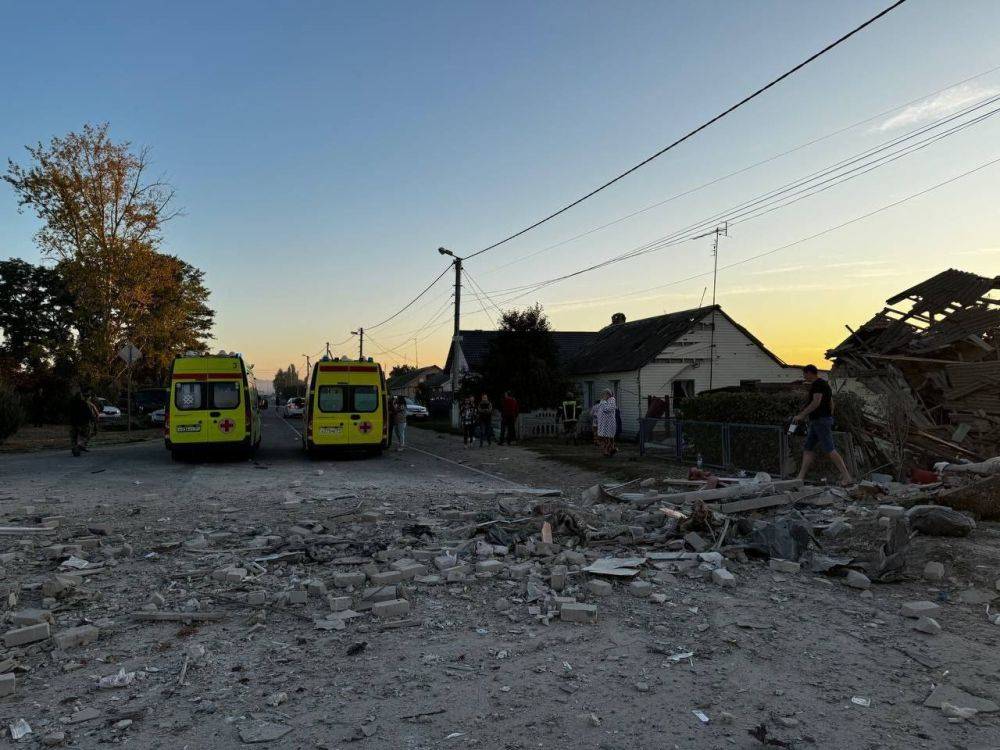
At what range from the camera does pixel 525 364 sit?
29.3 meters

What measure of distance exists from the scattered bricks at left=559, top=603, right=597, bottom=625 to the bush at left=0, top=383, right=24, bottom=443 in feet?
79.9

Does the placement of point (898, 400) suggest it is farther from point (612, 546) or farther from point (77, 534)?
point (77, 534)

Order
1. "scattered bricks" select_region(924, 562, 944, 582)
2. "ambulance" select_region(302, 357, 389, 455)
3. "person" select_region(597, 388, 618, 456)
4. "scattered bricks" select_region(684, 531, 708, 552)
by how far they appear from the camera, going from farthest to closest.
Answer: "person" select_region(597, 388, 618, 456) → "ambulance" select_region(302, 357, 389, 455) → "scattered bricks" select_region(684, 531, 708, 552) → "scattered bricks" select_region(924, 562, 944, 582)

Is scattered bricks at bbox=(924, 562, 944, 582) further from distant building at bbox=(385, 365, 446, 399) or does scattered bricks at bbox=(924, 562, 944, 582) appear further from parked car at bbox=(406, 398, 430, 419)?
distant building at bbox=(385, 365, 446, 399)

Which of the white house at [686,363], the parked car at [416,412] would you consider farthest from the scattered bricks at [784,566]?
the parked car at [416,412]

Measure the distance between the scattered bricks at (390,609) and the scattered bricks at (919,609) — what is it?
3.82 m

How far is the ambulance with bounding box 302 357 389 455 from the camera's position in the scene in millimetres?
17781

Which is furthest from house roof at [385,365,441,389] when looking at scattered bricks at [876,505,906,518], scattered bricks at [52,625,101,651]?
scattered bricks at [52,625,101,651]

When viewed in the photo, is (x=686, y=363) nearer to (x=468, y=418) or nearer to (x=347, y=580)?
(x=468, y=418)

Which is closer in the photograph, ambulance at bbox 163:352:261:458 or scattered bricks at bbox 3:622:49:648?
scattered bricks at bbox 3:622:49:648

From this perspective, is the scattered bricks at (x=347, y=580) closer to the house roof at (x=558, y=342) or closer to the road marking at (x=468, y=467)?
the road marking at (x=468, y=467)

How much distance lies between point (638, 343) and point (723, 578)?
85.6 feet

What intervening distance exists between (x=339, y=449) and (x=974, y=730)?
15897 millimetres

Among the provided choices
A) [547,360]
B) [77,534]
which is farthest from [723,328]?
[77,534]
